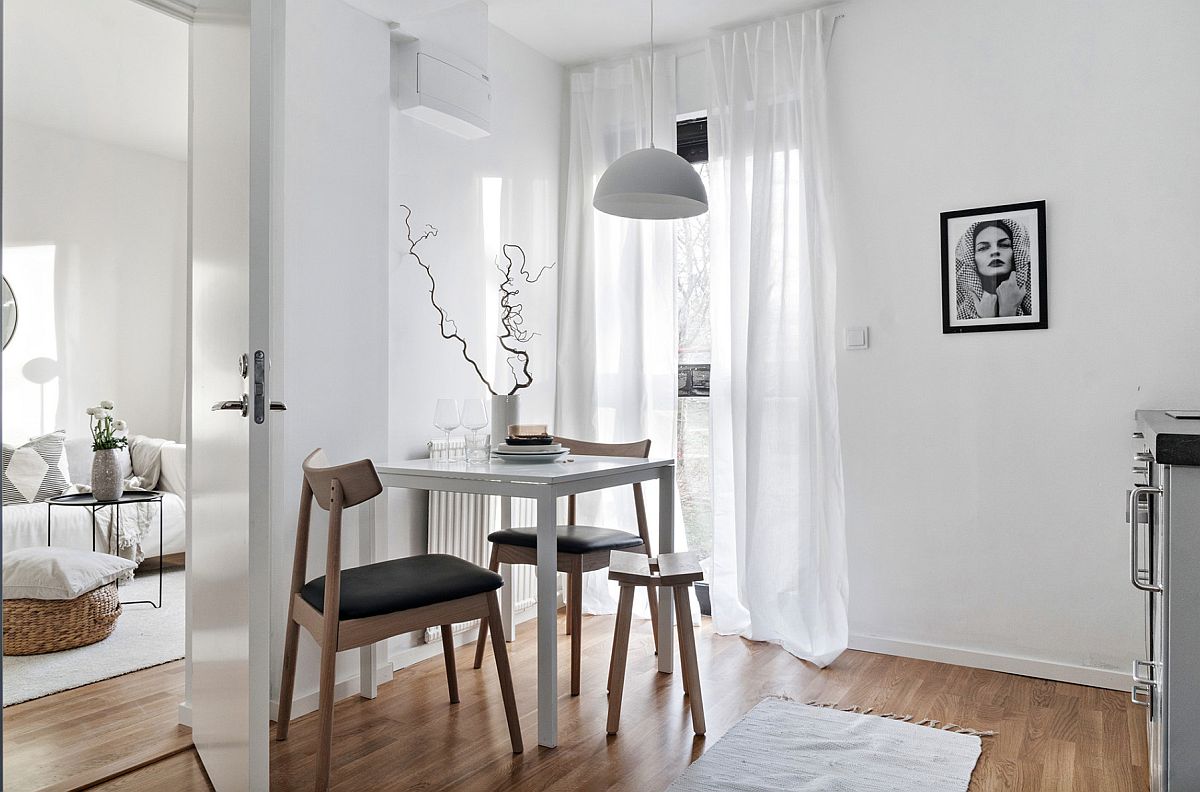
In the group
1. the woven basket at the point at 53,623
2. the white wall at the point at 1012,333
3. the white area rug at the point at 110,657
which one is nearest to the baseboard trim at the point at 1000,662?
the white wall at the point at 1012,333

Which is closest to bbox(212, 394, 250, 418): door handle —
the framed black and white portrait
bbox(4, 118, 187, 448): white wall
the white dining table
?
the white dining table

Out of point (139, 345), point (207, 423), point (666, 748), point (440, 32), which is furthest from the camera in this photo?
point (139, 345)

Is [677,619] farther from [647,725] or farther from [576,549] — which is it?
[576,549]

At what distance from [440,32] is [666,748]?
8.68 ft

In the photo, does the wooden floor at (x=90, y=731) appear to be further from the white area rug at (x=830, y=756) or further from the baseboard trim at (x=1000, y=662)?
the baseboard trim at (x=1000, y=662)

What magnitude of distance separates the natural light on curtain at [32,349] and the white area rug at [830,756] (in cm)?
486

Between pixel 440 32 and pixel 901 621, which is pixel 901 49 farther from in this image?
pixel 901 621

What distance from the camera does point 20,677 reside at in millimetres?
2904

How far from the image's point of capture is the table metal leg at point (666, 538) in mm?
2926

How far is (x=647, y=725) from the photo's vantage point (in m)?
2.50

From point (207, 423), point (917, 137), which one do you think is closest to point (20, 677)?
point (207, 423)

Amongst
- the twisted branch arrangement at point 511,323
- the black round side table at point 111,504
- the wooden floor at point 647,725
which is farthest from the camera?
the black round side table at point 111,504

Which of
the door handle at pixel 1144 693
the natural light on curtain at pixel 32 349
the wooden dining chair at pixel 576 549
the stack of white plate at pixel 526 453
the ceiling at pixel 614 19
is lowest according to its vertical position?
the door handle at pixel 1144 693

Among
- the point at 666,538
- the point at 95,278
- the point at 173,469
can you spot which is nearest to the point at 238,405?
the point at 666,538
